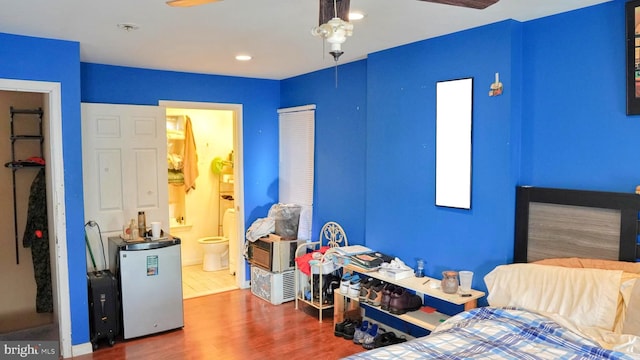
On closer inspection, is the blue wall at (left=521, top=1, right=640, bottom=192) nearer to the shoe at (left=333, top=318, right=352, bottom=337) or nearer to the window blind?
the shoe at (left=333, top=318, right=352, bottom=337)

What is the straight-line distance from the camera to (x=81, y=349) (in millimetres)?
3732

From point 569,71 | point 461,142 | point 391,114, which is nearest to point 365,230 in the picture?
point 391,114

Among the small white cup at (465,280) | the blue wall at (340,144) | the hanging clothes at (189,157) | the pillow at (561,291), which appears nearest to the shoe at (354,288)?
the blue wall at (340,144)

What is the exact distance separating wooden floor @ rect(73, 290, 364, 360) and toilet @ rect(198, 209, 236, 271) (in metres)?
1.32

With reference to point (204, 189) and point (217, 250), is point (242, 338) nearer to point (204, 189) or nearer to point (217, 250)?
point (217, 250)

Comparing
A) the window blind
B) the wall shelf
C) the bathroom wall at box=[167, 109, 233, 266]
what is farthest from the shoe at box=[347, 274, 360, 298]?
the bathroom wall at box=[167, 109, 233, 266]

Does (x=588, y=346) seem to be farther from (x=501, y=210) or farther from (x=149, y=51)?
(x=149, y=51)

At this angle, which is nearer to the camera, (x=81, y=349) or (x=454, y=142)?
(x=454, y=142)

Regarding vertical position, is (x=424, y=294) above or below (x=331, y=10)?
below

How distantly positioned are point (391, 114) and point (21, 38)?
2.79m

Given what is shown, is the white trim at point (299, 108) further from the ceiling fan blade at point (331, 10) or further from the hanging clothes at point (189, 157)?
the ceiling fan blade at point (331, 10)

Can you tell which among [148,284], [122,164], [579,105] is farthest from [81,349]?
[579,105]

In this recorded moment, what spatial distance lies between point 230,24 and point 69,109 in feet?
4.80

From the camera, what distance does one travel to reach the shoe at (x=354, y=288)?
394cm
